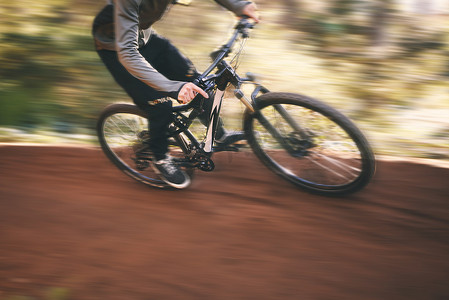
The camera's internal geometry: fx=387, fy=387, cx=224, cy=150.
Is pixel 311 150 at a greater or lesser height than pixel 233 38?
lesser

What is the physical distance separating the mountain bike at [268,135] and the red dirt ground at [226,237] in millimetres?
191

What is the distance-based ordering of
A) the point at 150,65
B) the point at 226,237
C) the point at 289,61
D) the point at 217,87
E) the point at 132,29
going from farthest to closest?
the point at 289,61, the point at 226,237, the point at 217,87, the point at 150,65, the point at 132,29

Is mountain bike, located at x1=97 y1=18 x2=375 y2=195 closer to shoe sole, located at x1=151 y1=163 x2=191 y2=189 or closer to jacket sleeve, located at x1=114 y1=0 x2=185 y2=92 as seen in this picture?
shoe sole, located at x1=151 y1=163 x2=191 y2=189

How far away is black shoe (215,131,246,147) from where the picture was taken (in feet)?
9.99

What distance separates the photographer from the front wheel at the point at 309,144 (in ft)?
8.91

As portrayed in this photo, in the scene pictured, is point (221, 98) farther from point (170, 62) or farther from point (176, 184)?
point (176, 184)

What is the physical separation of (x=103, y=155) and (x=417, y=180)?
2.93 meters

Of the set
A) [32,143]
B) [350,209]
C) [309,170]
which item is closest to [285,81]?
[309,170]

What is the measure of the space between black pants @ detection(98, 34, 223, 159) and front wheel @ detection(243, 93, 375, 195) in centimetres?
48

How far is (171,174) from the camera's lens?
3.27 meters

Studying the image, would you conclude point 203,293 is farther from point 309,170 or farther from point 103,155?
point 103,155

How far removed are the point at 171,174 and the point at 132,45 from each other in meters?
1.22

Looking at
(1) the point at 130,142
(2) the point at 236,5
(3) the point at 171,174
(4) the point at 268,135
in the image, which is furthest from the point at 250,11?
(1) the point at 130,142

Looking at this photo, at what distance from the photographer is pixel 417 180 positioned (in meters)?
3.28
